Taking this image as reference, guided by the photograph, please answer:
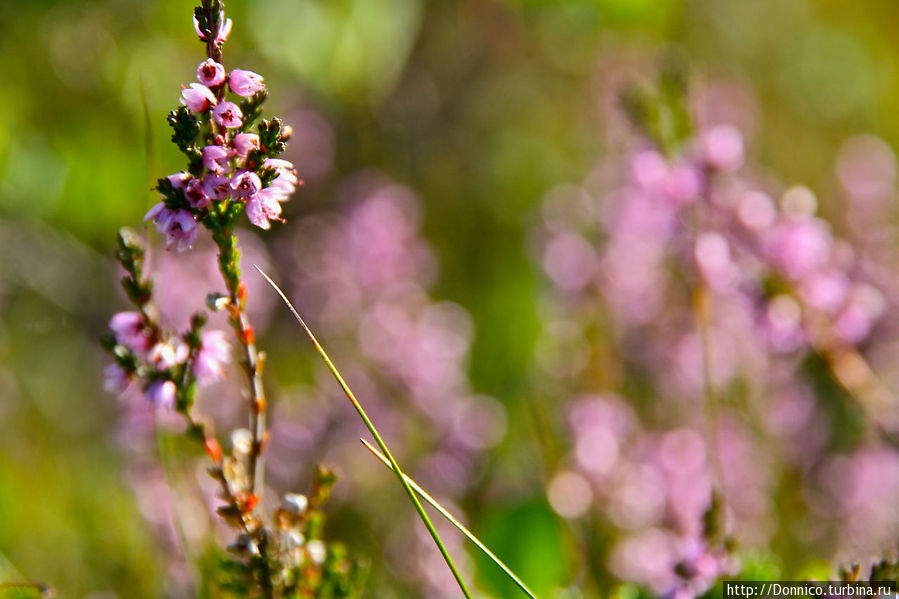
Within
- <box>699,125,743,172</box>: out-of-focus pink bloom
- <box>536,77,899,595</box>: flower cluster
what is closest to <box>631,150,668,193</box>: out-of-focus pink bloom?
<box>536,77,899,595</box>: flower cluster

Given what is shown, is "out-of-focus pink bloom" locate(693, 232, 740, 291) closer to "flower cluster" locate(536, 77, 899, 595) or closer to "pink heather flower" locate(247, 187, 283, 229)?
"flower cluster" locate(536, 77, 899, 595)

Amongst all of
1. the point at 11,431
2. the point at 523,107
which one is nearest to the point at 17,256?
the point at 11,431

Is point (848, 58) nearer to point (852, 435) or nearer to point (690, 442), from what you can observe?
point (852, 435)

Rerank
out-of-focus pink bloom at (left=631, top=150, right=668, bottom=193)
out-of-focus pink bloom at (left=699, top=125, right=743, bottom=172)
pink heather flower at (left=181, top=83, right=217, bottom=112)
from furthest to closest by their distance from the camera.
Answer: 1. out-of-focus pink bloom at (left=631, top=150, right=668, bottom=193)
2. out-of-focus pink bloom at (left=699, top=125, right=743, bottom=172)
3. pink heather flower at (left=181, top=83, right=217, bottom=112)

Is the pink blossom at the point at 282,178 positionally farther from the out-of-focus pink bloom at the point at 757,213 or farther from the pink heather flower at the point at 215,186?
the out-of-focus pink bloom at the point at 757,213

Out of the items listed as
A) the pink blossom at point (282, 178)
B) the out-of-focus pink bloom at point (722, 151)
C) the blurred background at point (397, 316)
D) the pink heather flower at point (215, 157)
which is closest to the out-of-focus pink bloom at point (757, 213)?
the out-of-focus pink bloom at point (722, 151)

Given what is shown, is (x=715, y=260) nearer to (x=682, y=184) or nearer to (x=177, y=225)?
(x=682, y=184)

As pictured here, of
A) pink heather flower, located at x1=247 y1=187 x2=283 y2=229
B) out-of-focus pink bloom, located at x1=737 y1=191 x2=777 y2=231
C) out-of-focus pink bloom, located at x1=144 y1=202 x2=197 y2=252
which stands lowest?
out-of-focus pink bloom, located at x1=144 y1=202 x2=197 y2=252

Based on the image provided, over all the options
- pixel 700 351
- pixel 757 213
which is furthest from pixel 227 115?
pixel 700 351
